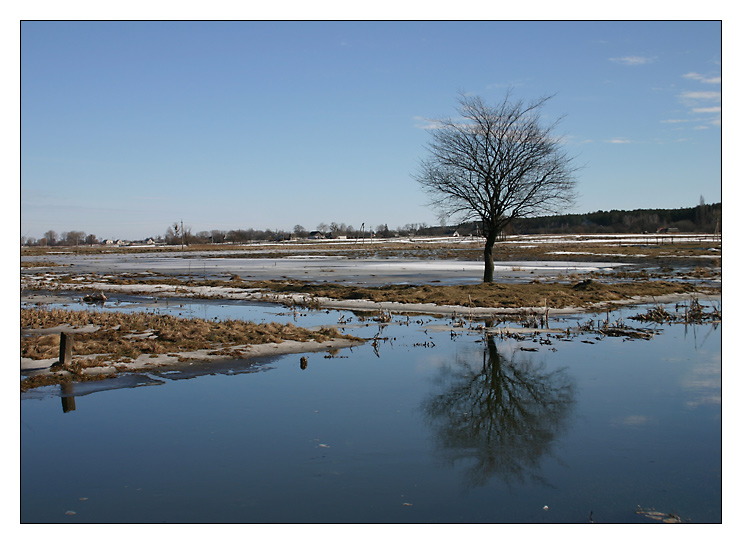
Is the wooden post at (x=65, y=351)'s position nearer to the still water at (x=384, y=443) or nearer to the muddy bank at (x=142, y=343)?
the muddy bank at (x=142, y=343)

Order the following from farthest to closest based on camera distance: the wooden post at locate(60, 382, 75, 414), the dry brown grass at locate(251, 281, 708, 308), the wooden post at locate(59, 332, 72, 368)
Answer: the dry brown grass at locate(251, 281, 708, 308), the wooden post at locate(59, 332, 72, 368), the wooden post at locate(60, 382, 75, 414)

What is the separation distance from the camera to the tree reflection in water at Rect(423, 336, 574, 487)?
7.75 metres

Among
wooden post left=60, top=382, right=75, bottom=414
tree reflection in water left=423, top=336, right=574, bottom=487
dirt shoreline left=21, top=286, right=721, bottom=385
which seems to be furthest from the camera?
dirt shoreline left=21, top=286, right=721, bottom=385

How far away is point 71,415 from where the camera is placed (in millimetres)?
9883

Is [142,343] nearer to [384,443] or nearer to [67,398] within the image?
[67,398]

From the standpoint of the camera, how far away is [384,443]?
330 inches

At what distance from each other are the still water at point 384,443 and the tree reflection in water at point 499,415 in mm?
40

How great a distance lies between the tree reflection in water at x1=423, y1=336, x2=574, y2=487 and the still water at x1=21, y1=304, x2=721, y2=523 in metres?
0.04

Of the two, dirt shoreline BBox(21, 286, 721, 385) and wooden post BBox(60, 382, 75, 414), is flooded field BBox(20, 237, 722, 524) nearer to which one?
wooden post BBox(60, 382, 75, 414)

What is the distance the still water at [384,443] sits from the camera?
21.2 ft

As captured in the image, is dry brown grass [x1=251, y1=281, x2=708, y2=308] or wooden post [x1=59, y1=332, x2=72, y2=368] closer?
wooden post [x1=59, y1=332, x2=72, y2=368]

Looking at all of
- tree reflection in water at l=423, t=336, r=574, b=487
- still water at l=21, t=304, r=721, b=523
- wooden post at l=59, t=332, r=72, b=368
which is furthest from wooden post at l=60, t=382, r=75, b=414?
tree reflection in water at l=423, t=336, r=574, b=487

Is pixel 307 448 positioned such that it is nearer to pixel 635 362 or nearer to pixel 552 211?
pixel 635 362
